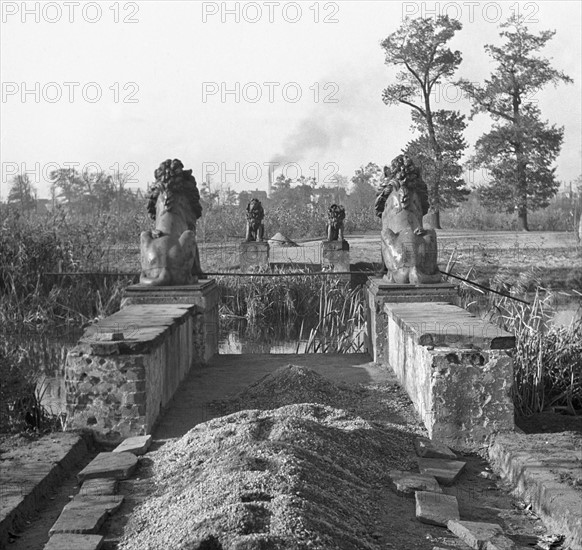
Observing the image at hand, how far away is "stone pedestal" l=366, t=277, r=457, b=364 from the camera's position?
7.92 metres

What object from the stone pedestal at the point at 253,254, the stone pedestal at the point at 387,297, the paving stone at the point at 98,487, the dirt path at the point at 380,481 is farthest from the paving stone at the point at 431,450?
the stone pedestal at the point at 253,254

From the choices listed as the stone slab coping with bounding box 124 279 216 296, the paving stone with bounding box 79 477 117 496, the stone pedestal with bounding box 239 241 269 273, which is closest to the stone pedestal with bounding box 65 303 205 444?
the paving stone with bounding box 79 477 117 496

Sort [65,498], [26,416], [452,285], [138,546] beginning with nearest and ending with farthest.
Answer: [138,546] → [65,498] → [26,416] → [452,285]

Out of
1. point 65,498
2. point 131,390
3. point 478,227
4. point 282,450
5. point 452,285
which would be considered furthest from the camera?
point 478,227

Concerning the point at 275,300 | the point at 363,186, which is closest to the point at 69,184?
the point at 363,186

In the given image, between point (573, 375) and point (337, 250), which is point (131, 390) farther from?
point (337, 250)

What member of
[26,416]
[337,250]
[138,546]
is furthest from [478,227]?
[138,546]

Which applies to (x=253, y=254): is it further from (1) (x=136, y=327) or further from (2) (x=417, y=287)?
(1) (x=136, y=327)

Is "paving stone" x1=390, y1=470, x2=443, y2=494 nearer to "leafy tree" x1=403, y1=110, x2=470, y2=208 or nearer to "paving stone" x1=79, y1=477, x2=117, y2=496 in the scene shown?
"paving stone" x1=79, y1=477, x2=117, y2=496

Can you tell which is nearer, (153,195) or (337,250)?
(153,195)

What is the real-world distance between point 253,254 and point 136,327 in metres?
14.1

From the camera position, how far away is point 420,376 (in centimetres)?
626

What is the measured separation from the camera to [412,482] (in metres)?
4.64

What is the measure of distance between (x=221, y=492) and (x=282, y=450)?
0.61 meters
